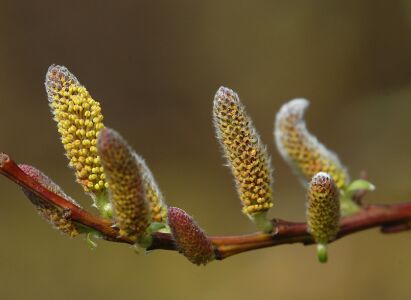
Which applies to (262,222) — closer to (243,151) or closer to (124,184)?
(243,151)

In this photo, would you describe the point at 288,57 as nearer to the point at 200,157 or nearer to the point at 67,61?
the point at 200,157

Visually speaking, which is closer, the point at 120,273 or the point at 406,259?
the point at 406,259

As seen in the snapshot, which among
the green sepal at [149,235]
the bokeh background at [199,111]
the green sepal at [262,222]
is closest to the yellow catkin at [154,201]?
the green sepal at [149,235]

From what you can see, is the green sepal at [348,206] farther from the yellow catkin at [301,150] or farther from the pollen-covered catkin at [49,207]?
the pollen-covered catkin at [49,207]

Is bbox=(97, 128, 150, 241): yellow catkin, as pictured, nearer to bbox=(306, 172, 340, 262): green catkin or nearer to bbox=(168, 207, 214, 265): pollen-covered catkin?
bbox=(168, 207, 214, 265): pollen-covered catkin

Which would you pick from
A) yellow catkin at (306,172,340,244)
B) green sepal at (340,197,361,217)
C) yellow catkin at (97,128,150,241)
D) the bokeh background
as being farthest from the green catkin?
the bokeh background

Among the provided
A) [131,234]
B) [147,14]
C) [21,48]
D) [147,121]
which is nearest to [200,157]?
[147,121]
